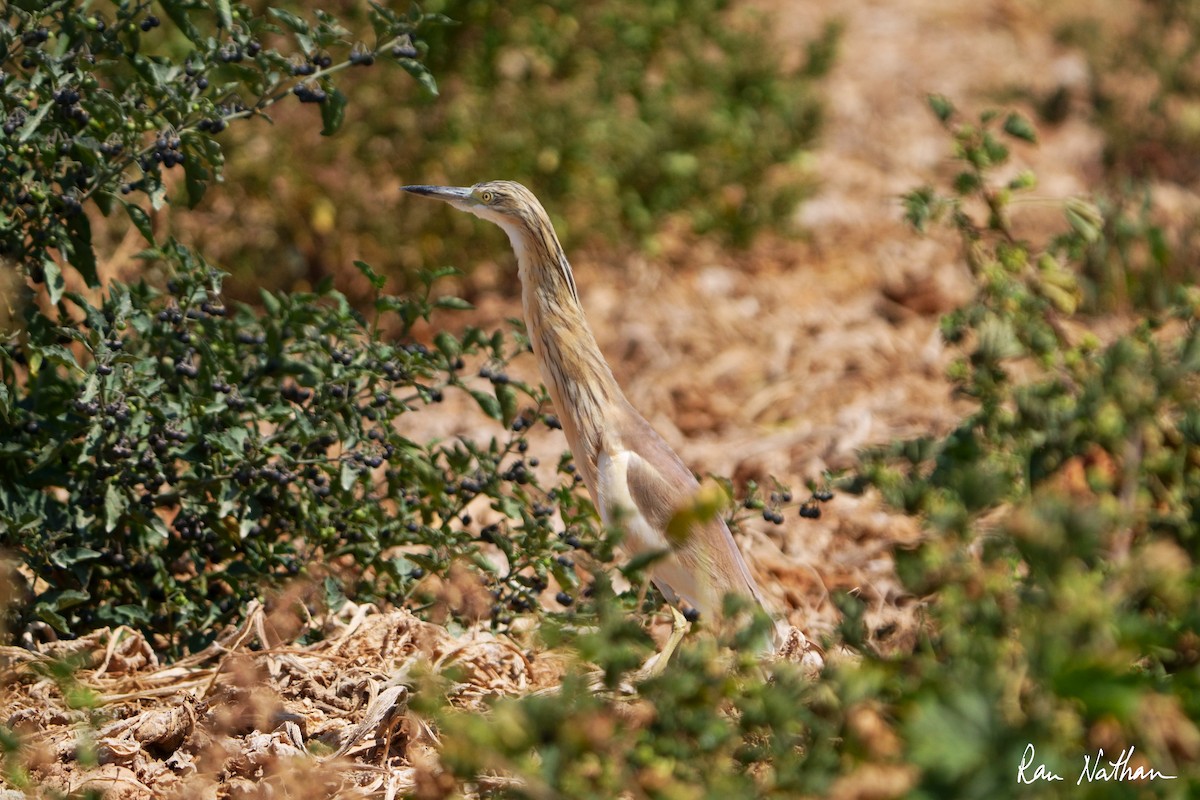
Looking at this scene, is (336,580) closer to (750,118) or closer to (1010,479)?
(1010,479)

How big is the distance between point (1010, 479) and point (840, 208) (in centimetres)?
482

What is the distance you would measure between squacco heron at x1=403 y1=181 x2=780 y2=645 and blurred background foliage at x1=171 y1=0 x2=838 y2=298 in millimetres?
2640

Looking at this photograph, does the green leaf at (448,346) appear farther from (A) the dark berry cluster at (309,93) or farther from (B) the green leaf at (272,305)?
(A) the dark berry cluster at (309,93)

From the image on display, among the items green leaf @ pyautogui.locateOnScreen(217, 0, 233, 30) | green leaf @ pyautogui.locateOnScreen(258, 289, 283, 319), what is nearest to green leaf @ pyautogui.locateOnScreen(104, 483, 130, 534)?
green leaf @ pyautogui.locateOnScreen(258, 289, 283, 319)

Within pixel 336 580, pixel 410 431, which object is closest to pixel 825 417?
pixel 410 431

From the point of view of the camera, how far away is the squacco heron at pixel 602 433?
14.1 ft

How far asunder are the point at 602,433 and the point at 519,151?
3.40m

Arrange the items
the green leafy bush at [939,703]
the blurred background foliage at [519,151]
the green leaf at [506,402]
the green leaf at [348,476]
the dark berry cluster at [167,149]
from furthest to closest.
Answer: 1. the blurred background foliage at [519,151]
2. the green leaf at [506,402]
3. the green leaf at [348,476]
4. the dark berry cluster at [167,149]
5. the green leafy bush at [939,703]

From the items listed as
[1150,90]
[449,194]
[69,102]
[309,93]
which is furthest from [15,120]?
[1150,90]

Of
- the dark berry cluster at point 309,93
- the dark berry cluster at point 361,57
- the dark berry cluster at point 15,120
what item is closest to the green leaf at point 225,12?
the dark berry cluster at point 309,93

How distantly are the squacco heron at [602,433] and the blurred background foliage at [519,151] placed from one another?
8.66 feet

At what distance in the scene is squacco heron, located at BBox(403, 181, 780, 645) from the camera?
429 centimetres

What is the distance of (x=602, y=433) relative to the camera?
4414 mm

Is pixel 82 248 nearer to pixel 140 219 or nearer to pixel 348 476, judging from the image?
pixel 140 219
